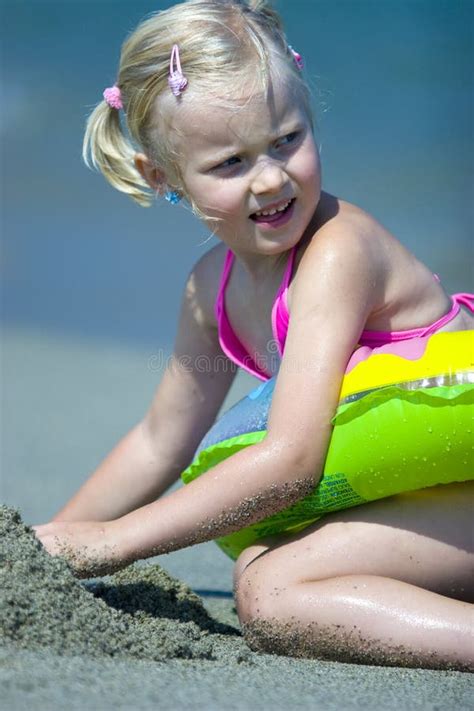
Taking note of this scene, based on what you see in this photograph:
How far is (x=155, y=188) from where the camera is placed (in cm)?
263

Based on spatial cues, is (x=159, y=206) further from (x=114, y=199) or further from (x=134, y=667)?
(x=134, y=667)

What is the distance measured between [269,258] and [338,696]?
44.0 inches

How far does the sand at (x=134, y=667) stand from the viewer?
1.51 metres

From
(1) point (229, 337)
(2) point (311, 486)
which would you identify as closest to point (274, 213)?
(1) point (229, 337)

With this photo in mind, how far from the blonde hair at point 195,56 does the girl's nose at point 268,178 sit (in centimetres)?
16

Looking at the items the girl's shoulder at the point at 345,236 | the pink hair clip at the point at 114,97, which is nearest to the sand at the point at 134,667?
the girl's shoulder at the point at 345,236

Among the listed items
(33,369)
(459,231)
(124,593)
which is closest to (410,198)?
(459,231)

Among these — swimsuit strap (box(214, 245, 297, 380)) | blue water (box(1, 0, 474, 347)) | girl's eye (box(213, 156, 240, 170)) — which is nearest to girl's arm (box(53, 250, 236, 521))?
swimsuit strap (box(214, 245, 297, 380))

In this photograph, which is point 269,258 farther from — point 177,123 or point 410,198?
point 410,198

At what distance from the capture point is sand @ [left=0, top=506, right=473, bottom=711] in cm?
151

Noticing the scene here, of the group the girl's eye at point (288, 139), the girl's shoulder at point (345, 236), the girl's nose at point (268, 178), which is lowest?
the girl's shoulder at point (345, 236)

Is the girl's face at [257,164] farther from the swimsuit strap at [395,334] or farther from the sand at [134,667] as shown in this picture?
the sand at [134,667]

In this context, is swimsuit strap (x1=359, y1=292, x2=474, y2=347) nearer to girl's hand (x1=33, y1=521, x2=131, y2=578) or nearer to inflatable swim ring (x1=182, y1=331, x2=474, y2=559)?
inflatable swim ring (x1=182, y1=331, x2=474, y2=559)

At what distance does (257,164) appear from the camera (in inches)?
91.0
